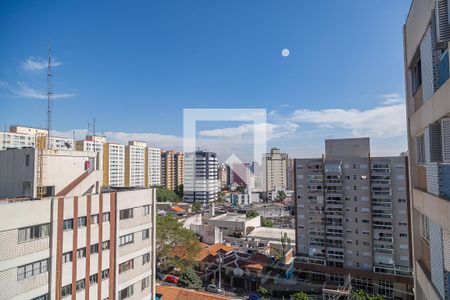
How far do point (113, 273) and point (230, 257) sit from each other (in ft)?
31.6

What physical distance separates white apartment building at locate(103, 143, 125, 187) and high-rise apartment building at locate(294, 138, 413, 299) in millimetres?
20482

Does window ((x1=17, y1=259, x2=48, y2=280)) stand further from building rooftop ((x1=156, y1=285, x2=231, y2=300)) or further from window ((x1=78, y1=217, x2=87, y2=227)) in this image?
building rooftop ((x1=156, y1=285, x2=231, y2=300))

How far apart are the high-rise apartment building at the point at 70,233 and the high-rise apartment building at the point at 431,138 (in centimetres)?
498

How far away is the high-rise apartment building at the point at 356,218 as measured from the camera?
478 inches

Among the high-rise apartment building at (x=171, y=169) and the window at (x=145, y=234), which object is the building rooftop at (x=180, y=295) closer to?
the window at (x=145, y=234)

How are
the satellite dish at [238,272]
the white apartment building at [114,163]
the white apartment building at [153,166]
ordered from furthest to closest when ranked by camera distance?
the white apartment building at [153,166], the white apartment building at [114,163], the satellite dish at [238,272]

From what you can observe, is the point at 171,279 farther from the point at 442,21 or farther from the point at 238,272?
the point at 442,21

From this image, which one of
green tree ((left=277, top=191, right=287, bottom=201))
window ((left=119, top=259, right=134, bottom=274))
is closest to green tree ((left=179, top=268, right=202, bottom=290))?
window ((left=119, top=259, right=134, bottom=274))

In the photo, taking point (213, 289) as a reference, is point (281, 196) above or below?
above

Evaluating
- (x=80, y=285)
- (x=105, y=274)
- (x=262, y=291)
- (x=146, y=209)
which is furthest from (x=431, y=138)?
(x=262, y=291)

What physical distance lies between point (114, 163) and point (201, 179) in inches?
404

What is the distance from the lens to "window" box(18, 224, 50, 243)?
4295 millimetres

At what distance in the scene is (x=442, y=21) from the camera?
191 cm

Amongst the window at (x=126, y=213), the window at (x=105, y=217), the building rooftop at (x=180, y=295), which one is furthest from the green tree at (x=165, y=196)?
the window at (x=105, y=217)
